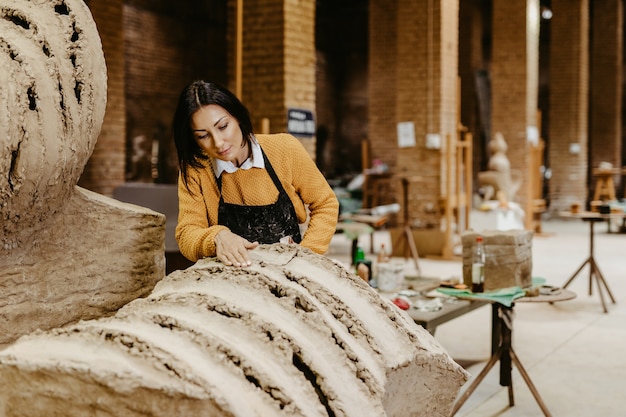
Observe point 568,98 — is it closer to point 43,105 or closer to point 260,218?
point 260,218

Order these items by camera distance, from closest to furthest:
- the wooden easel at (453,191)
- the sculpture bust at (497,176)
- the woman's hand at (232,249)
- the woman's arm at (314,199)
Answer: the woman's hand at (232,249)
the woman's arm at (314,199)
the wooden easel at (453,191)
the sculpture bust at (497,176)

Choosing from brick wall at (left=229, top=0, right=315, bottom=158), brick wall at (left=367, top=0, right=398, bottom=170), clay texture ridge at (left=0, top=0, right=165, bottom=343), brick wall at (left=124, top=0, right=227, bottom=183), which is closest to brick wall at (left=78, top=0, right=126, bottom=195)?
brick wall at (left=229, top=0, right=315, bottom=158)

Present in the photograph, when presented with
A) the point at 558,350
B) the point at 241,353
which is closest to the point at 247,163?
the point at 241,353

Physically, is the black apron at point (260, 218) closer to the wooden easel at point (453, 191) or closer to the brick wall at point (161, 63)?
the wooden easel at point (453, 191)

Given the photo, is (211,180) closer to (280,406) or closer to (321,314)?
(321,314)

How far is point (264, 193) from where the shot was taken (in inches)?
97.1

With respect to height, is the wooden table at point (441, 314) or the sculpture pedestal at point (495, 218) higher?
the sculpture pedestal at point (495, 218)

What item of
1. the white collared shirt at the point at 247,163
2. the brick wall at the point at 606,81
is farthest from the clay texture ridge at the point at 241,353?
the brick wall at the point at 606,81

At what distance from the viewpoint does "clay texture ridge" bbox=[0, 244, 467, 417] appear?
1405mm

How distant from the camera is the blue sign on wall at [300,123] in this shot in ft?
24.1

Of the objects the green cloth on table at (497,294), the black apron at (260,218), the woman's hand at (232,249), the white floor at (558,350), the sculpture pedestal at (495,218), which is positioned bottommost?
the white floor at (558,350)

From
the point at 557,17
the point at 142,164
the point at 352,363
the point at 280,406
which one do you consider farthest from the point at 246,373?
the point at 557,17

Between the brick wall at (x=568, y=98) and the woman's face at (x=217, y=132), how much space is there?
14642mm

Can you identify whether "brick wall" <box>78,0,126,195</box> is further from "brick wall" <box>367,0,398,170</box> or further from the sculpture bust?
"brick wall" <box>367,0,398,170</box>
